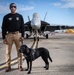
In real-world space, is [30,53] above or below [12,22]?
below

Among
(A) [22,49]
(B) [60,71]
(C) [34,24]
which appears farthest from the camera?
(C) [34,24]

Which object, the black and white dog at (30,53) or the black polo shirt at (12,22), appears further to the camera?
the black polo shirt at (12,22)

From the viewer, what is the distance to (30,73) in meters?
7.60

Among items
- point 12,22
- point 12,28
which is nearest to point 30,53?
point 12,28

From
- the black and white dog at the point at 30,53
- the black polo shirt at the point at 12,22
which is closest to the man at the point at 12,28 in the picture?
the black polo shirt at the point at 12,22

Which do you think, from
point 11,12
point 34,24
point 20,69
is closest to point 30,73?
point 20,69

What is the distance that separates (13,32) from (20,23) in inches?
15.0

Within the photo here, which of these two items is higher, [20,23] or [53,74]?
[20,23]

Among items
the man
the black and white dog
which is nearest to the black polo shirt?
the man

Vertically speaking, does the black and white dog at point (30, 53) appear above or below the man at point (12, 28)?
below

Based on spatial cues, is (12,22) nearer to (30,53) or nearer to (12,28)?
(12,28)

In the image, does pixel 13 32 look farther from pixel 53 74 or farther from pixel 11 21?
pixel 53 74

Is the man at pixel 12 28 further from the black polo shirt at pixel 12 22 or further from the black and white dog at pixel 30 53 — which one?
A: the black and white dog at pixel 30 53

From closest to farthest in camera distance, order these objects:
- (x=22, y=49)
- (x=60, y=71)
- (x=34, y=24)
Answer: (x=22, y=49) < (x=60, y=71) < (x=34, y=24)
